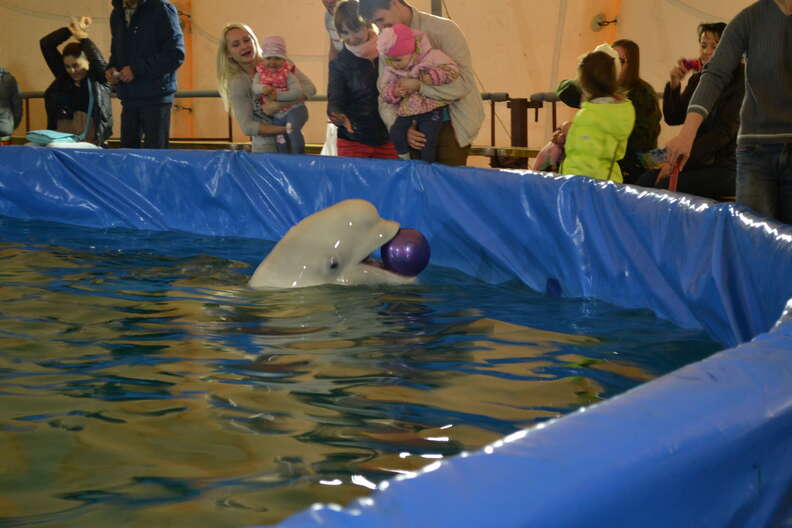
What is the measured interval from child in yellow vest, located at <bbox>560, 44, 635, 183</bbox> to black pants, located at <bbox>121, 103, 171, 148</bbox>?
3625 millimetres

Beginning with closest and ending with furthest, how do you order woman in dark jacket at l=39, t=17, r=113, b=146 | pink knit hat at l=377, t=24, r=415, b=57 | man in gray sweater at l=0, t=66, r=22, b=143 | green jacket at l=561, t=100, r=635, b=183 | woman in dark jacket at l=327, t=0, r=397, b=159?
green jacket at l=561, t=100, r=635, b=183 < pink knit hat at l=377, t=24, r=415, b=57 < woman in dark jacket at l=327, t=0, r=397, b=159 < woman in dark jacket at l=39, t=17, r=113, b=146 < man in gray sweater at l=0, t=66, r=22, b=143

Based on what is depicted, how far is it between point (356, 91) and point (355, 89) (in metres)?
0.01

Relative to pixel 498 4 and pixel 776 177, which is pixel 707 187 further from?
pixel 498 4

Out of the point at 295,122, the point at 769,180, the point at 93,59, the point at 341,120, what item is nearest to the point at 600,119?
the point at 769,180

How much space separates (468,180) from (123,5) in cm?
404

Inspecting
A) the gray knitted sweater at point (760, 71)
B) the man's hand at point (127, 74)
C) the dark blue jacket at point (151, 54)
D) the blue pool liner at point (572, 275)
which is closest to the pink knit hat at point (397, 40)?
the blue pool liner at point (572, 275)

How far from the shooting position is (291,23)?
41.7 ft

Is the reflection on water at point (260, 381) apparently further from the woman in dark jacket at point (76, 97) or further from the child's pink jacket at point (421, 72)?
the woman in dark jacket at point (76, 97)

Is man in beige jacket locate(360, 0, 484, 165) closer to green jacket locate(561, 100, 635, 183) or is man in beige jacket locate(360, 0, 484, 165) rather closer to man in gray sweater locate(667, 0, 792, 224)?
green jacket locate(561, 100, 635, 183)

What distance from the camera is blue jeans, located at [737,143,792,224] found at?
380cm

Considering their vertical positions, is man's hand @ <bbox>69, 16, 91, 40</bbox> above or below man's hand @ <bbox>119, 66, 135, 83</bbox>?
above

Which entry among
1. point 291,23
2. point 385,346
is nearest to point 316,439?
point 385,346

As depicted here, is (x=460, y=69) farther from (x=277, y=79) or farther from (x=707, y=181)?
(x=277, y=79)

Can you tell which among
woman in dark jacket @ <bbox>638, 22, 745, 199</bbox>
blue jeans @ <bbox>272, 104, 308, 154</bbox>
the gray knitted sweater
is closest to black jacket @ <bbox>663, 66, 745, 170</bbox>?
woman in dark jacket @ <bbox>638, 22, 745, 199</bbox>
